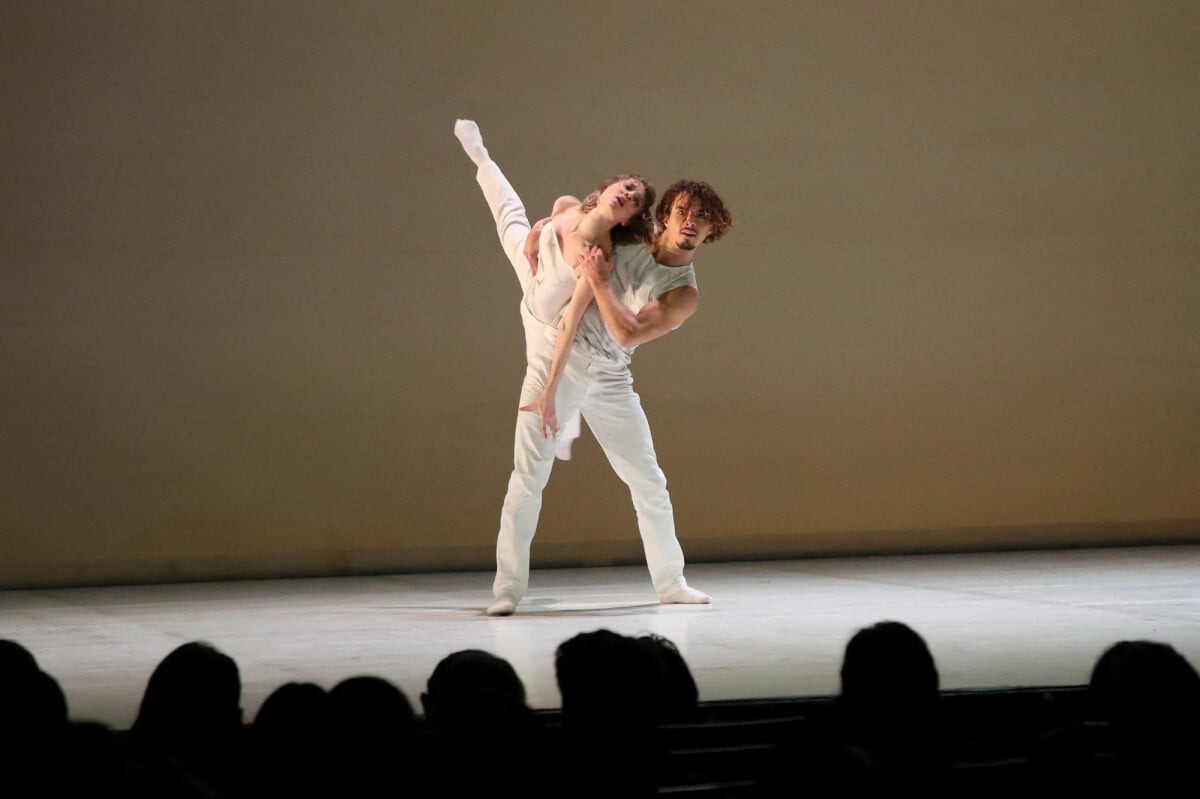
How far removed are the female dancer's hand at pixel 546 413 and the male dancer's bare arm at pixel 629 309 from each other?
26cm

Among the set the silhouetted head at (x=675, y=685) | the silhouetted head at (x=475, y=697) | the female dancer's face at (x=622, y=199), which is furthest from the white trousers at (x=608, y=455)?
the silhouetted head at (x=475, y=697)

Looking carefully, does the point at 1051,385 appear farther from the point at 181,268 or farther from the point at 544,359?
Result: the point at 181,268

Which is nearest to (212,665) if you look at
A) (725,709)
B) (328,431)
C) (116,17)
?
(725,709)

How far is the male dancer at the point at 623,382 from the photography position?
401 cm

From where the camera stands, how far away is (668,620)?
388 centimetres

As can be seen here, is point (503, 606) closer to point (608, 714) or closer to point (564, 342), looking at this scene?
point (564, 342)

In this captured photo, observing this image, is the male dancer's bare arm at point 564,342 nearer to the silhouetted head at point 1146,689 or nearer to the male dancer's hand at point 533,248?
the male dancer's hand at point 533,248

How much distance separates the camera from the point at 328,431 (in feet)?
17.9

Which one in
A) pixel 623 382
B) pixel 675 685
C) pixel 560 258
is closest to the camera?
pixel 675 685

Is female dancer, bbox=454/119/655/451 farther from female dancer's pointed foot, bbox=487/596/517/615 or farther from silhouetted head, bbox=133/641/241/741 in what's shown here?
silhouetted head, bbox=133/641/241/741

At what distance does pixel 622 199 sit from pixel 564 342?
16.9 inches

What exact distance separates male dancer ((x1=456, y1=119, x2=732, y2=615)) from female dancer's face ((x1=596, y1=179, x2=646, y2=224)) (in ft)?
0.28

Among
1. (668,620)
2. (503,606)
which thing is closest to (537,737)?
(668,620)

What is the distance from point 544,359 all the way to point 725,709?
1.96 m
